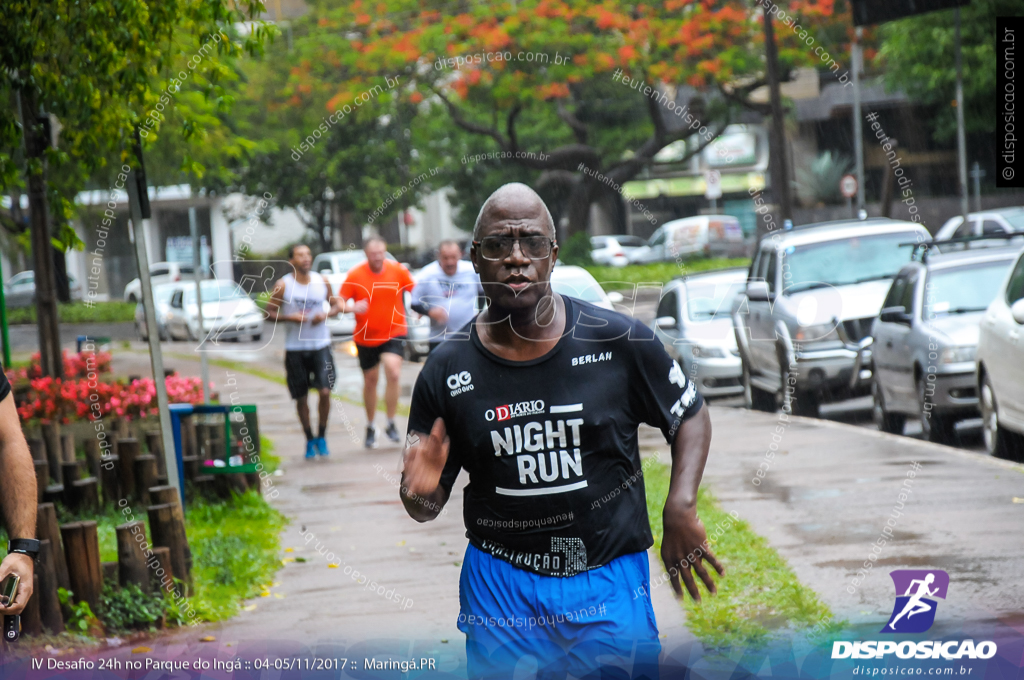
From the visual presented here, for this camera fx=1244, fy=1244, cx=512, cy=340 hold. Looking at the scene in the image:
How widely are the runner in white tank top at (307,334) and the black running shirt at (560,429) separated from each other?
21.2ft

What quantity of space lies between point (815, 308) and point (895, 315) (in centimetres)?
175

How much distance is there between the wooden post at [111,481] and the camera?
805 cm

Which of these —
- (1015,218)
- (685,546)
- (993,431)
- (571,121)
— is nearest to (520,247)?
(685,546)

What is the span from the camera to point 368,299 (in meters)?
10.4

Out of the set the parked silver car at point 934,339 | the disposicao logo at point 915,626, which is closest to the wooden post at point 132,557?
the disposicao logo at point 915,626

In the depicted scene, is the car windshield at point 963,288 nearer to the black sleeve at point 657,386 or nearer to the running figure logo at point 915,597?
the running figure logo at point 915,597

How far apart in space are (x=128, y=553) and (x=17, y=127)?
2073mm

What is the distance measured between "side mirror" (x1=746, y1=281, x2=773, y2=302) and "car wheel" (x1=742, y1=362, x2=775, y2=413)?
3.58 feet

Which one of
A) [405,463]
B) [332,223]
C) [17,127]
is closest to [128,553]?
[17,127]

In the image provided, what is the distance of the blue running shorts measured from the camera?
3.10 meters

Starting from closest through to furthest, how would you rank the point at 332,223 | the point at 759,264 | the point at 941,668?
the point at 941,668
the point at 759,264
the point at 332,223

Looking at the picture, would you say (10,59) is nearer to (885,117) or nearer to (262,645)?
(262,645)

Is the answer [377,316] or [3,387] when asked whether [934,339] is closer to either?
[377,316]

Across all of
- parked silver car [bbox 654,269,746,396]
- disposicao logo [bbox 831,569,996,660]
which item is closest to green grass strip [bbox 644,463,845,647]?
disposicao logo [bbox 831,569,996,660]
